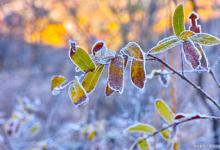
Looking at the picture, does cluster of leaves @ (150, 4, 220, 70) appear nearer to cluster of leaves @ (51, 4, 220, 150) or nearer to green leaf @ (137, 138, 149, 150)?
cluster of leaves @ (51, 4, 220, 150)

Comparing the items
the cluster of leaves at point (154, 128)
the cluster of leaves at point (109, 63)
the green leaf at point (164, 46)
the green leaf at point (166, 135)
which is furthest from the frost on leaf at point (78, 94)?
the green leaf at point (166, 135)

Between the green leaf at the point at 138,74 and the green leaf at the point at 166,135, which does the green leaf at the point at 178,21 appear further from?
the green leaf at the point at 166,135

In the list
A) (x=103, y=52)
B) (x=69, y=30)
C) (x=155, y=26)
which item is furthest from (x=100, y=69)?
(x=69, y=30)

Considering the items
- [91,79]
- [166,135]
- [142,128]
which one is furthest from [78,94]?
[166,135]

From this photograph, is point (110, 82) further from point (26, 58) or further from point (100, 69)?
point (26, 58)

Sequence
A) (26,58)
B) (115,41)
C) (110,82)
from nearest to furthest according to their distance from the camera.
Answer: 1. (110,82)
2. (115,41)
3. (26,58)

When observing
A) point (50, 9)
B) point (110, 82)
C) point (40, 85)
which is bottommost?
point (110, 82)

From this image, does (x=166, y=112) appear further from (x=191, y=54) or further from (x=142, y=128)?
(x=191, y=54)

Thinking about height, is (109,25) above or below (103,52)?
above
